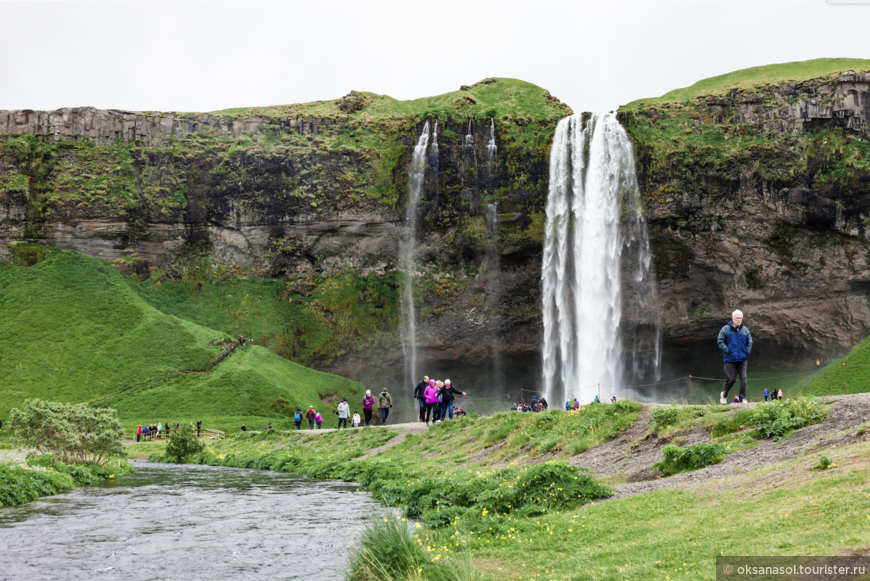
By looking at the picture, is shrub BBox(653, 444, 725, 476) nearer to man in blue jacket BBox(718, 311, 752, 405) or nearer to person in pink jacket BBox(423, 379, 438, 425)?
man in blue jacket BBox(718, 311, 752, 405)

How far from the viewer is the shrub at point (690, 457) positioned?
12.0m

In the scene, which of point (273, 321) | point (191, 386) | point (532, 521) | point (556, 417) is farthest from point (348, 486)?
point (273, 321)

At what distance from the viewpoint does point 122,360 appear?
6606 centimetres

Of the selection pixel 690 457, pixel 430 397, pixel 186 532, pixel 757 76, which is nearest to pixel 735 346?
pixel 690 457

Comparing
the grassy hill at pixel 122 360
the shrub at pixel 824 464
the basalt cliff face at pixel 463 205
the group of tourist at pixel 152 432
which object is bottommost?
the group of tourist at pixel 152 432

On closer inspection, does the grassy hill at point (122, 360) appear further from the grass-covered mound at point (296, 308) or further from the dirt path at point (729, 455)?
the dirt path at point (729, 455)

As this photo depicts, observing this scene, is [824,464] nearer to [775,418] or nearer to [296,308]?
[775,418]

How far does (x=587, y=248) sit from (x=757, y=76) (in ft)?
99.5

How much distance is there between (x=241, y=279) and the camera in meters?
79.2

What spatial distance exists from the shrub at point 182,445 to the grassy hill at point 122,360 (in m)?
17.9

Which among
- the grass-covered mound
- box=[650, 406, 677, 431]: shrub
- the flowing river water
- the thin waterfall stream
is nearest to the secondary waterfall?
the thin waterfall stream

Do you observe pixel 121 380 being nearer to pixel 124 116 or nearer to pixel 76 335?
pixel 76 335

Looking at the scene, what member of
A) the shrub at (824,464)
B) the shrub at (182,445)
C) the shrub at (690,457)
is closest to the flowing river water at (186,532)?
the shrub at (690,457)

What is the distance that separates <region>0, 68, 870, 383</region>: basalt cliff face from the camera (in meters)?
63.4
